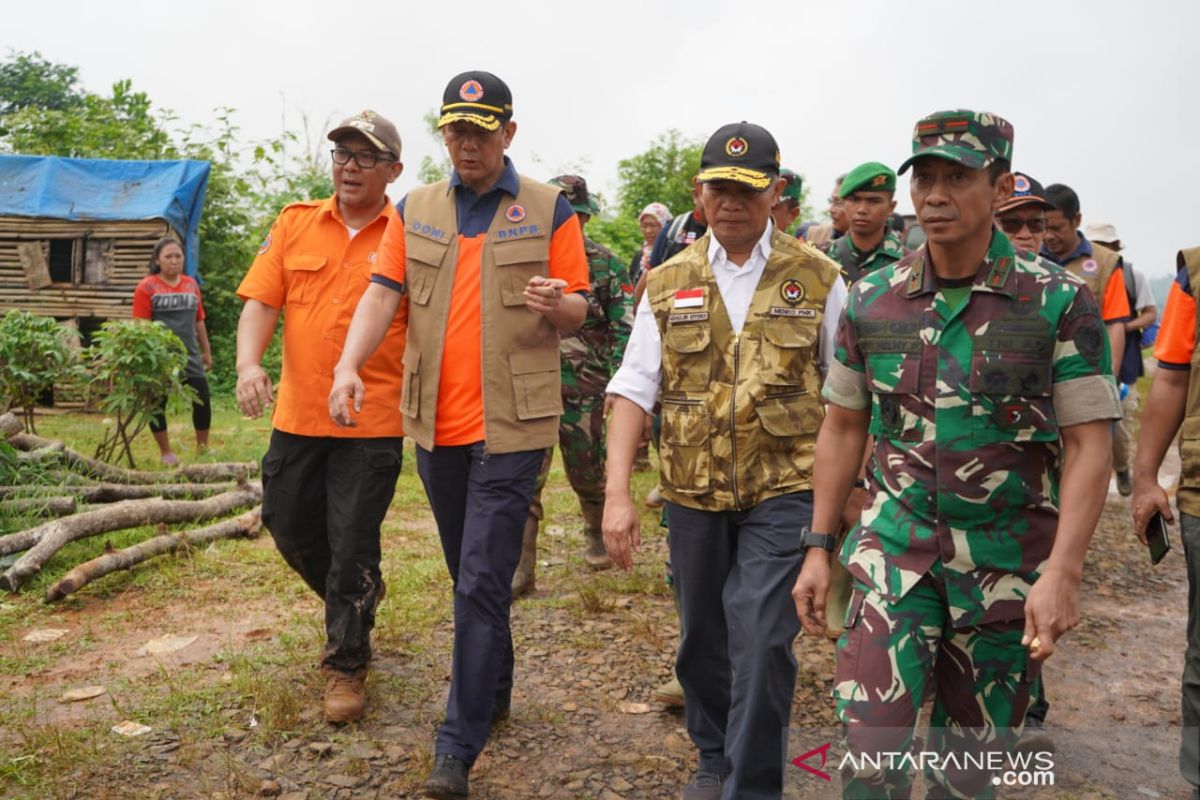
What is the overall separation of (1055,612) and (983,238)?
943mm

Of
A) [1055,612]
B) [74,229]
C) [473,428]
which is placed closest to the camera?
[1055,612]

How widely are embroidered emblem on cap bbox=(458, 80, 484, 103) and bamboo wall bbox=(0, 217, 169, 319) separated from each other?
1161 cm

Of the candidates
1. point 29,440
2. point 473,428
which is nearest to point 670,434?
point 473,428

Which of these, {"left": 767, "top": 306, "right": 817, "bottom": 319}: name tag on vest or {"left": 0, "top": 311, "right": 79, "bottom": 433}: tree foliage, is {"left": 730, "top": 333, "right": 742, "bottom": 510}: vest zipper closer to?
{"left": 767, "top": 306, "right": 817, "bottom": 319}: name tag on vest

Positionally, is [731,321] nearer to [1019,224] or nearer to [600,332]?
[1019,224]

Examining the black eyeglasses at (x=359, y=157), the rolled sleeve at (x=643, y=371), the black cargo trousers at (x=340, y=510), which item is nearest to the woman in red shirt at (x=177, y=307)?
the black cargo trousers at (x=340, y=510)

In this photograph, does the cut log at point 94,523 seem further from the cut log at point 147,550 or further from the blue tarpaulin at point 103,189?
the blue tarpaulin at point 103,189


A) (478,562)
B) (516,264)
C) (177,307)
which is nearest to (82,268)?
(177,307)

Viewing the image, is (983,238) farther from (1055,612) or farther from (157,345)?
(157,345)

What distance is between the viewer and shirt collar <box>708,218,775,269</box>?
11.6 feet

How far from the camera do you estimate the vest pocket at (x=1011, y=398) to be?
2605 millimetres

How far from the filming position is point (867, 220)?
17.5 ft

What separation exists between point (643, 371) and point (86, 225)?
13.0 metres

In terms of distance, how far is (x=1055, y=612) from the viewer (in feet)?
8.06
